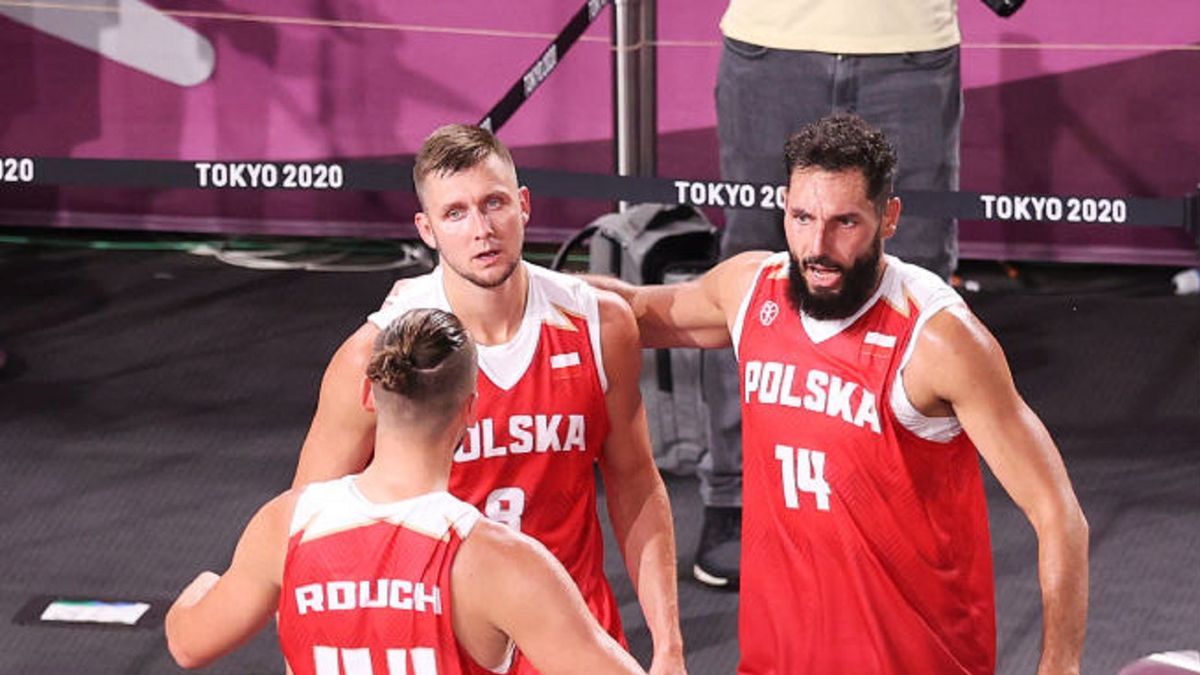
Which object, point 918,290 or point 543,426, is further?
point 543,426

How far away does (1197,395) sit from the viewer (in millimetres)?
8945

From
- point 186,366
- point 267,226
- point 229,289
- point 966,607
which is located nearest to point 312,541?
point 966,607

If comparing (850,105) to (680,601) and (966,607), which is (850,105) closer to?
(680,601)

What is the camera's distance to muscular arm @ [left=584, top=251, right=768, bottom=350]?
5.24 meters

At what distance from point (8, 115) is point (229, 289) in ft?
4.94

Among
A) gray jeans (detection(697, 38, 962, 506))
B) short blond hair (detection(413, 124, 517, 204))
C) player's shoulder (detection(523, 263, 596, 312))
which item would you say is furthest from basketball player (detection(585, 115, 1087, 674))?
gray jeans (detection(697, 38, 962, 506))

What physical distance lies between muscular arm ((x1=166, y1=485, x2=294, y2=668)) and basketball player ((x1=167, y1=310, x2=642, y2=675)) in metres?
0.02

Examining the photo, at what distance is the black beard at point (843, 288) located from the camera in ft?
15.9

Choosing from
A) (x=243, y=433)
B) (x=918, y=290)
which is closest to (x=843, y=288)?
(x=918, y=290)

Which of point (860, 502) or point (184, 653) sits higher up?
point (860, 502)

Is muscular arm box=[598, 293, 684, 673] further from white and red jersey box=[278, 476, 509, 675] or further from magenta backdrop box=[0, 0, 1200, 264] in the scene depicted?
magenta backdrop box=[0, 0, 1200, 264]

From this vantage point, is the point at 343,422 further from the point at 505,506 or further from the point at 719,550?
the point at 719,550

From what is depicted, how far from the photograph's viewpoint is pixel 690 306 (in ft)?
17.3

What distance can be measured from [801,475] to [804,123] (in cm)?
229
